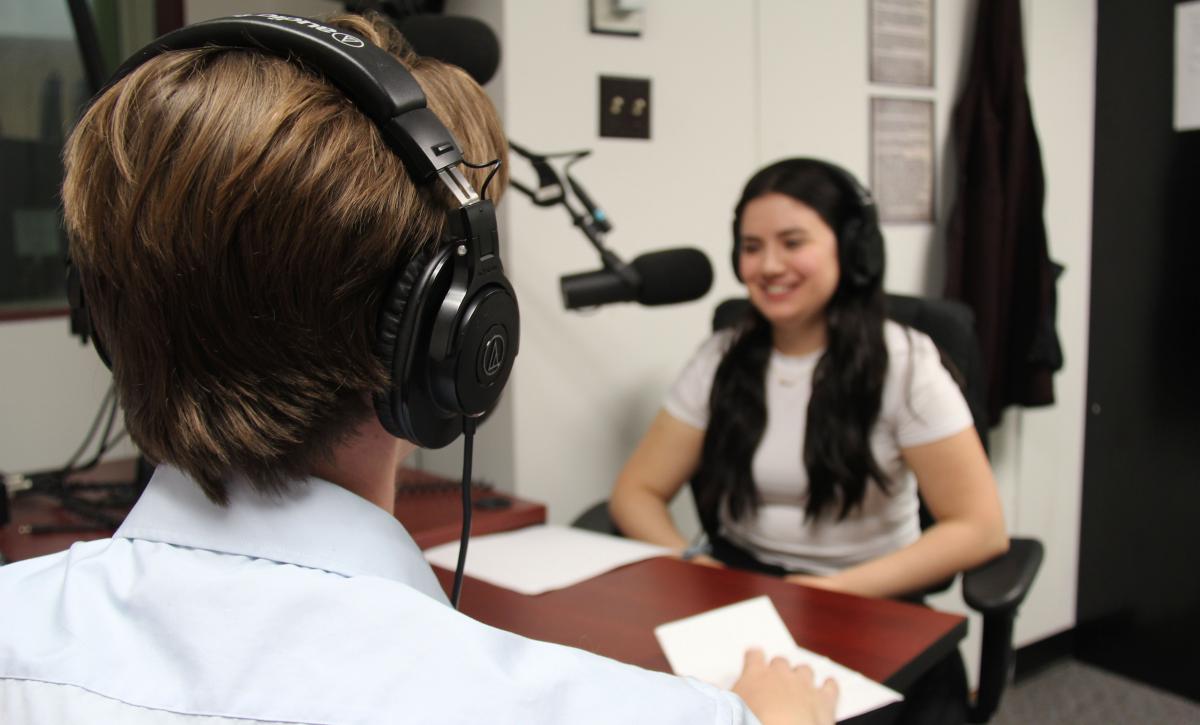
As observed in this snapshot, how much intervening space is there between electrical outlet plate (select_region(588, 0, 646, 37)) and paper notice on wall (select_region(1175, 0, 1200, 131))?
1487mm

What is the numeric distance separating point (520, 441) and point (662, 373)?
1.27 feet

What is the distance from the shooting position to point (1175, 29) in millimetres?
2404

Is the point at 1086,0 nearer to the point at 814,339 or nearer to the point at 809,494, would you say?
the point at 814,339

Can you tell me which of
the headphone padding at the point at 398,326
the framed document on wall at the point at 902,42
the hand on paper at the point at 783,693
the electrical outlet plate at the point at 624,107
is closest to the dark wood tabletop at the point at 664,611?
the hand on paper at the point at 783,693

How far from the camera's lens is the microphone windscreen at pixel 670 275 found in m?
1.44

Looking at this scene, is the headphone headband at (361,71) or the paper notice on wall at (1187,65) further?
the paper notice on wall at (1187,65)

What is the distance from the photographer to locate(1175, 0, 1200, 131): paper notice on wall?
2361 mm

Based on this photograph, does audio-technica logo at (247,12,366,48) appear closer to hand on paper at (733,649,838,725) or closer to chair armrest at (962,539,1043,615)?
hand on paper at (733,649,838,725)

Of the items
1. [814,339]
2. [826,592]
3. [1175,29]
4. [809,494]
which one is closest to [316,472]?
[826,592]

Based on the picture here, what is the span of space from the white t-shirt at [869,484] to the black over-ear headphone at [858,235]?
0.11 m

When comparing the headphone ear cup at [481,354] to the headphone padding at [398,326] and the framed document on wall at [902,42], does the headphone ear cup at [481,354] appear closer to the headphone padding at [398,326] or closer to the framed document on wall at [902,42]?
the headphone padding at [398,326]

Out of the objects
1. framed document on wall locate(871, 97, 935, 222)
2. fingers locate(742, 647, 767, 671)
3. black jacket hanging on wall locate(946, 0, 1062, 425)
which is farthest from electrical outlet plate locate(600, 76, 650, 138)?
fingers locate(742, 647, 767, 671)

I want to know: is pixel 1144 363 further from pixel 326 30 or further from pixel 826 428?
pixel 326 30

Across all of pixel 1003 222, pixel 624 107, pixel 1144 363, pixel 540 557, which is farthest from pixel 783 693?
pixel 1144 363
